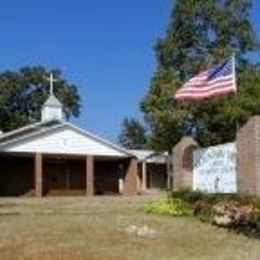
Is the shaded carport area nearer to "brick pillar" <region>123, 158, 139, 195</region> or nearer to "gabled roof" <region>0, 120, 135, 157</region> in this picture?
"gabled roof" <region>0, 120, 135, 157</region>

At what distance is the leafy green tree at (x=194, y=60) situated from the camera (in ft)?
111

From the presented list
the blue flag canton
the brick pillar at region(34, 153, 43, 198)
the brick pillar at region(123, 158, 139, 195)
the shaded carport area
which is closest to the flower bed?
the blue flag canton

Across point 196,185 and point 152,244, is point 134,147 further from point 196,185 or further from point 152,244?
point 152,244

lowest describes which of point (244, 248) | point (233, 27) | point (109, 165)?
point (244, 248)

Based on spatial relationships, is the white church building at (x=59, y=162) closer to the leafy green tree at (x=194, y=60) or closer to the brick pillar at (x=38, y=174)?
the brick pillar at (x=38, y=174)

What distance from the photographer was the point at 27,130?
5116cm

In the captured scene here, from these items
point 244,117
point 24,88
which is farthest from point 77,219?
point 24,88

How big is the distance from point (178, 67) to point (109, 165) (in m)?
22.1

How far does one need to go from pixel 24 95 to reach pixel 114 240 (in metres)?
79.7

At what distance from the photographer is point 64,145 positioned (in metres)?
50.8

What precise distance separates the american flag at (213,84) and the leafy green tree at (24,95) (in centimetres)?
6724

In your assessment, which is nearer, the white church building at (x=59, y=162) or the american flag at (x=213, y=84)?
the american flag at (x=213, y=84)

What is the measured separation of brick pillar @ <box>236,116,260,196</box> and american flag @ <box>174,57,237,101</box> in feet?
5.41

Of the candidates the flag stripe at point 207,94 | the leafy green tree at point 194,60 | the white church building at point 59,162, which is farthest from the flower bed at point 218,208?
the white church building at point 59,162
